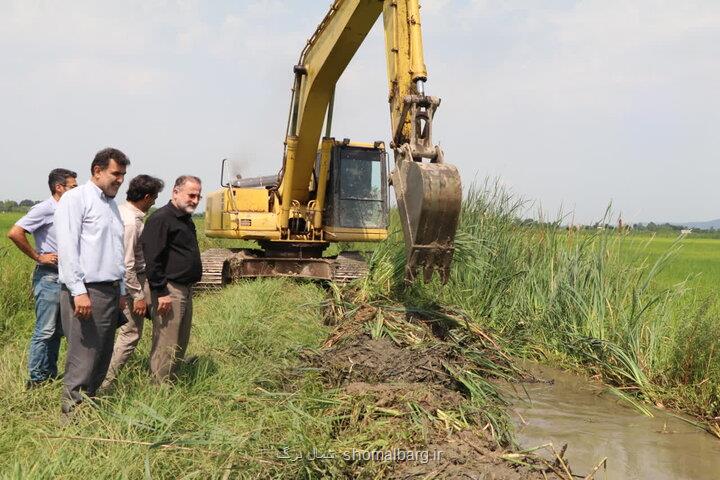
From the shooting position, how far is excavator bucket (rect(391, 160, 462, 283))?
16.2 feet

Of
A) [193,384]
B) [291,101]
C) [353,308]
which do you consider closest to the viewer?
[193,384]

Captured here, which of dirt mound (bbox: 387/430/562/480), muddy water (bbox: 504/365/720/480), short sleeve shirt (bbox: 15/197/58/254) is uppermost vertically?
short sleeve shirt (bbox: 15/197/58/254)

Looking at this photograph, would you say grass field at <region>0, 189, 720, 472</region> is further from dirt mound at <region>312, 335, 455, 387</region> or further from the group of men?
the group of men

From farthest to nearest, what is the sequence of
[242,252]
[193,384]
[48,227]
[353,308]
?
[242,252]
[353,308]
[48,227]
[193,384]

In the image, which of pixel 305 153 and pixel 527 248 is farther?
pixel 305 153

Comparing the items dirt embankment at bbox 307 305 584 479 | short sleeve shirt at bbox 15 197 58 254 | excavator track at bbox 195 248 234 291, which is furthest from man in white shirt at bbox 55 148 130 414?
excavator track at bbox 195 248 234 291

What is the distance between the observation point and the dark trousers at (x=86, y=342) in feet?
13.1

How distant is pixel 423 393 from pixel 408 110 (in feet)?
8.18

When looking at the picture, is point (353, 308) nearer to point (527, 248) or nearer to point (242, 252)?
point (527, 248)

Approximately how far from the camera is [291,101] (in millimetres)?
10219

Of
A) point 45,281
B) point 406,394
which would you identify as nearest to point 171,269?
point 45,281

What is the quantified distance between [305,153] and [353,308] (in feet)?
13.4

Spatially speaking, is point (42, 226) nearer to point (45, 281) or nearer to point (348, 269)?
point (45, 281)

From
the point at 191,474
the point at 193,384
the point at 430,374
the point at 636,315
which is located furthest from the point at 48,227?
the point at 636,315
